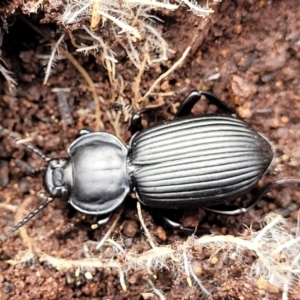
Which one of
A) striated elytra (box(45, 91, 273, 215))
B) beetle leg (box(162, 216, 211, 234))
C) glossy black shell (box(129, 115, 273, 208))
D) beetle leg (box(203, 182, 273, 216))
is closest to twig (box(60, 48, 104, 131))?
striated elytra (box(45, 91, 273, 215))

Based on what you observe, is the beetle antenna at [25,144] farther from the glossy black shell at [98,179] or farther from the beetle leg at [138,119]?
the beetle leg at [138,119]

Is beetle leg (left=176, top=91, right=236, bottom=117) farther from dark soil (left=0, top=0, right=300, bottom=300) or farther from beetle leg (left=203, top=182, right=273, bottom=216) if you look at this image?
beetle leg (left=203, top=182, right=273, bottom=216)

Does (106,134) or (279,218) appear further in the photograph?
(106,134)

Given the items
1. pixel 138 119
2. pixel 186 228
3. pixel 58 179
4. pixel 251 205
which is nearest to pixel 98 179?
pixel 58 179

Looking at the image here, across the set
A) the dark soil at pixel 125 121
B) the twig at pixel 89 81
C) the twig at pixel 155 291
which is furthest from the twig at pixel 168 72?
the twig at pixel 155 291

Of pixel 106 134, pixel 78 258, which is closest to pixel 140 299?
pixel 78 258

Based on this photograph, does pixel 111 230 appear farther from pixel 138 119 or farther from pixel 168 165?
pixel 138 119

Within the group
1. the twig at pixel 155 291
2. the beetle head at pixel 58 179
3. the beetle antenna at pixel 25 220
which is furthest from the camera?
the beetle head at pixel 58 179

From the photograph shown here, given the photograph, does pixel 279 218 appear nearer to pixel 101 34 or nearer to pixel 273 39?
pixel 273 39
